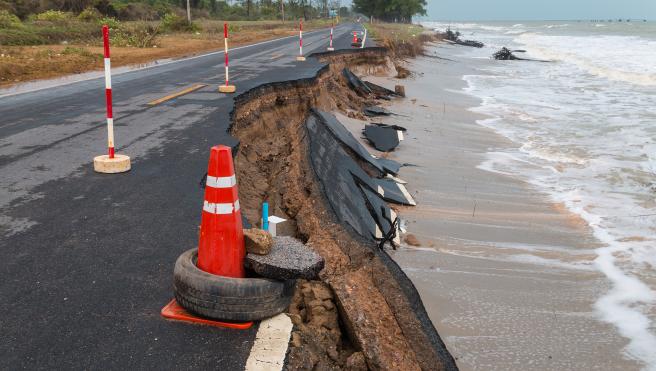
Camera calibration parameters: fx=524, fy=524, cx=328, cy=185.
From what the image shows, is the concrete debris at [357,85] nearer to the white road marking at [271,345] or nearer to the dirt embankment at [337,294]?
the dirt embankment at [337,294]

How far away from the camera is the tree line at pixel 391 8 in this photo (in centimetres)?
10431

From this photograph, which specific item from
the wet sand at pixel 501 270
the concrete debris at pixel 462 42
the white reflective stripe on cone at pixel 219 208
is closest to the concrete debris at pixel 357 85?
the wet sand at pixel 501 270

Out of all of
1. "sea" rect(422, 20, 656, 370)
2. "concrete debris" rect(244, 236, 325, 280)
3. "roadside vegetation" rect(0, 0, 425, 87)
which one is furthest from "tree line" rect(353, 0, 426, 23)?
"concrete debris" rect(244, 236, 325, 280)

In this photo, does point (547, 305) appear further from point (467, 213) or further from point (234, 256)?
point (234, 256)

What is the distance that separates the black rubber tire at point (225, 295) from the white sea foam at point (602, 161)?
3178 millimetres

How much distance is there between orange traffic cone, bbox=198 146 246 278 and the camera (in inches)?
128

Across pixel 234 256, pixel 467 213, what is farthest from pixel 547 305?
pixel 234 256

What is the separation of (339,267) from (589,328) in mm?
2308

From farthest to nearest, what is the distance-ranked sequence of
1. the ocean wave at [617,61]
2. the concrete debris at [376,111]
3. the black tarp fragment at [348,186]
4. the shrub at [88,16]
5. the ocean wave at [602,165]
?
the shrub at [88,16] < the ocean wave at [617,61] < the concrete debris at [376,111] < the black tarp fragment at [348,186] < the ocean wave at [602,165]

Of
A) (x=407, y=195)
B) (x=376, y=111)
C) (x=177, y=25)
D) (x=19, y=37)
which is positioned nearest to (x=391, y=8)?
(x=177, y=25)

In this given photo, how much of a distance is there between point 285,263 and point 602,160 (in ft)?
31.9

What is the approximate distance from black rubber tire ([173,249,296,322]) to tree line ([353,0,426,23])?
106347 millimetres

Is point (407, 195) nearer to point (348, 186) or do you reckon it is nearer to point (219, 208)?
point (348, 186)

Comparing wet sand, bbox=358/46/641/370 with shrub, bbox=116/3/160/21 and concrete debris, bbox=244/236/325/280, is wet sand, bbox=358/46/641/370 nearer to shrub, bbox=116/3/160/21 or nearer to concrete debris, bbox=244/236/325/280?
concrete debris, bbox=244/236/325/280
